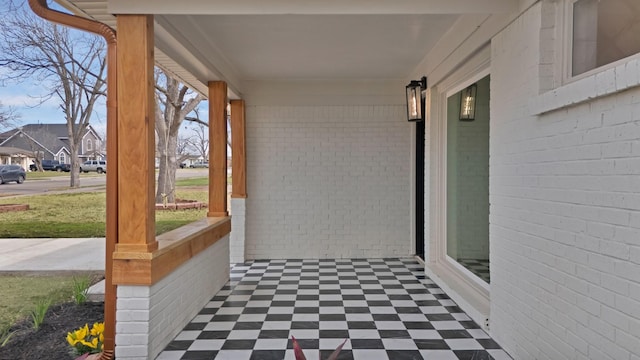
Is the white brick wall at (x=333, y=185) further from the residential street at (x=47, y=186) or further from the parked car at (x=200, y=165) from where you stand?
the residential street at (x=47, y=186)

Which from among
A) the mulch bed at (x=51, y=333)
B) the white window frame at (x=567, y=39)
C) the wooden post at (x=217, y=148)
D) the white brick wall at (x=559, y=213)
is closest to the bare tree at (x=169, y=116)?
the wooden post at (x=217, y=148)

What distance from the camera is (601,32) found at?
216 centimetres

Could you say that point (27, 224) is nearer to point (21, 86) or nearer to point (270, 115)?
point (21, 86)

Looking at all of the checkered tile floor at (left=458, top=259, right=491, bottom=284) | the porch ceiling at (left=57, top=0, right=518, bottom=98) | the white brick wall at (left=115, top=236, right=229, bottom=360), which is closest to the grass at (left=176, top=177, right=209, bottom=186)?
the porch ceiling at (left=57, top=0, right=518, bottom=98)

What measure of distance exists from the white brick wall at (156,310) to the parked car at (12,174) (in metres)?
2.02

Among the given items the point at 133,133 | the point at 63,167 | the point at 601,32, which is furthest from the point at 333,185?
the point at 601,32

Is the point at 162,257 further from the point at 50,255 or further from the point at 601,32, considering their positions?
the point at 50,255

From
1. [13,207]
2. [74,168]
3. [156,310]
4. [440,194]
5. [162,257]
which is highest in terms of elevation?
[74,168]

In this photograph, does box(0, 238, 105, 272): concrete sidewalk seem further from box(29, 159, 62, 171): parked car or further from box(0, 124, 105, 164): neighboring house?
box(0, 124, 105, 164): neighboring house

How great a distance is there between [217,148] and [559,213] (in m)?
3.72

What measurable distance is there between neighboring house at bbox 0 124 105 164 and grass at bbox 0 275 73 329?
4.91 ft

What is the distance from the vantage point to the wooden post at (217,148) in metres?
4.93

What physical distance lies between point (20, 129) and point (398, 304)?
4.25 metres

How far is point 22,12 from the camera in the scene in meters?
4.73
